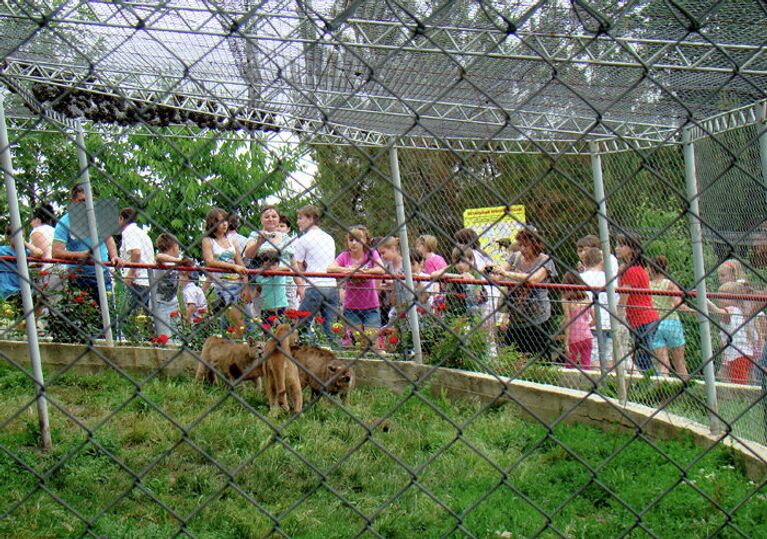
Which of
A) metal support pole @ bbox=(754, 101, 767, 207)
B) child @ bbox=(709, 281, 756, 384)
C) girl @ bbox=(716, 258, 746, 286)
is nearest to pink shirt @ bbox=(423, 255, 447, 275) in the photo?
girl @ bbox=(716, 258, 746, 286)

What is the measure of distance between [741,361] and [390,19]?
137 inches

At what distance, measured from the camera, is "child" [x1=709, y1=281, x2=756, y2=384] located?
514cm

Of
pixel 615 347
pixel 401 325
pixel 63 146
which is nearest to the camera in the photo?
pixel 615 347

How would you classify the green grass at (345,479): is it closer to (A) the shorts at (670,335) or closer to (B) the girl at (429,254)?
(A) the shorts at (670,335)

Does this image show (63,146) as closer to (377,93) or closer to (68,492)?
(377,93)

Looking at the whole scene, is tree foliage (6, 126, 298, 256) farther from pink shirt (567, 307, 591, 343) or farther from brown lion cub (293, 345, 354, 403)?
pink shirt (567, 307, 591, 343)

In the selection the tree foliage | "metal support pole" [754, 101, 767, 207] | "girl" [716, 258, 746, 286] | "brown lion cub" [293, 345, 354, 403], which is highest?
the tree foliage

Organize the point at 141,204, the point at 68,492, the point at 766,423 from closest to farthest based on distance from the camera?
1. the point at 141,204
2. the point at 68,492
3. the point at 766,423

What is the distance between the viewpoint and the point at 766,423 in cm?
479

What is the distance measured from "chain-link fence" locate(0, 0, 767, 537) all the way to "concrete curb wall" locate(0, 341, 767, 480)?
2 cm

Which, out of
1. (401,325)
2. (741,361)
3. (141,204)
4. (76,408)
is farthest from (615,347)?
(141,204)

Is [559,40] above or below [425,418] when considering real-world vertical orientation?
above

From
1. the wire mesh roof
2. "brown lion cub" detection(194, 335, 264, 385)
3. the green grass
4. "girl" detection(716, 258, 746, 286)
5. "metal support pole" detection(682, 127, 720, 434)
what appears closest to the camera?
the green grass

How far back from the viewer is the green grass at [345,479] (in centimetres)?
400
